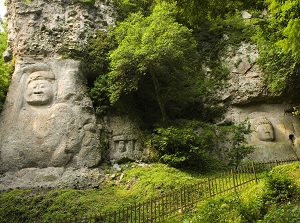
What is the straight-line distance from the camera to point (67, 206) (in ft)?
37.0

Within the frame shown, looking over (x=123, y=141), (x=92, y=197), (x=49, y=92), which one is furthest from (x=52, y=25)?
(x=92, y=197)

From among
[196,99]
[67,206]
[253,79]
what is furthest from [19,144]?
[253,79]

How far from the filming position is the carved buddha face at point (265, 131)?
18.2 meters

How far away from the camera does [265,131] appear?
18.3m

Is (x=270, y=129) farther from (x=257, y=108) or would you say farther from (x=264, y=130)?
(x=257, y=108)

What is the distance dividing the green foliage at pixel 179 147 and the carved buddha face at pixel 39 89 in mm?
5765

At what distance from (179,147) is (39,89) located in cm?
770

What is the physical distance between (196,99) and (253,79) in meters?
3.76

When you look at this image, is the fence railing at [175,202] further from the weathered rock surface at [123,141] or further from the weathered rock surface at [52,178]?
the weathered rock surface at [123,141]

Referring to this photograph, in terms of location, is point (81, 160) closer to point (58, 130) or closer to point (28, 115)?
point (58, 130)

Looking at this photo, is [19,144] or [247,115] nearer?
[19,144]

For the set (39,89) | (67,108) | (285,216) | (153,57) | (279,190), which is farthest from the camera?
(39,89)

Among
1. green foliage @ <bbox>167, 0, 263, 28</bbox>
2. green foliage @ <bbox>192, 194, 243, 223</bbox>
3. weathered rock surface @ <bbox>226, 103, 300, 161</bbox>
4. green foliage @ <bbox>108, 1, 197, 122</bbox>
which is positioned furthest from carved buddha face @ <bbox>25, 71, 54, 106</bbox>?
weathered rock surface @ <bbox>226, 103, 300, 161</bbox>

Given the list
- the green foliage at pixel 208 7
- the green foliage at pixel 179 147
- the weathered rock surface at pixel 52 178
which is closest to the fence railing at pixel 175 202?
the weathered rock surface at pixel 52 178
